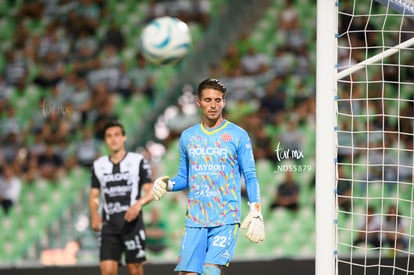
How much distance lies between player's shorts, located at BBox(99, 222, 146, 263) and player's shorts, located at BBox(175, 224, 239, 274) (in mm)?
2252

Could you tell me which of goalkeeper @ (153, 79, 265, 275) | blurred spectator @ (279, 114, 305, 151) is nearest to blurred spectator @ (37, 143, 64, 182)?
blurred spectator @ (279, 114, 305, 151)

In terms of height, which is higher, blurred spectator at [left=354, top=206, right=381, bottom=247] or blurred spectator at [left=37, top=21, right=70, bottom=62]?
blurred spectator at [left=37, top=21, right=70, bottom=62]

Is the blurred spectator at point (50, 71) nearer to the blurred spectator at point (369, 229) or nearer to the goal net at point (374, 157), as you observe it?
the goal net at point (374, 157)

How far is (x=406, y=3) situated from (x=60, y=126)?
4639mm

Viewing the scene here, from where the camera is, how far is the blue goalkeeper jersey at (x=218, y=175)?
4957mm

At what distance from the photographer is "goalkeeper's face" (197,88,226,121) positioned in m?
5.02

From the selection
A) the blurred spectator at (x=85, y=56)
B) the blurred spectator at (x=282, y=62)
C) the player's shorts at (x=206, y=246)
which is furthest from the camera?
the blurred spectator at (x=282, y=62)

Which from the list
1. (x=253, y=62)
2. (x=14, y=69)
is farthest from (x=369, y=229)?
(x=14, y=69)

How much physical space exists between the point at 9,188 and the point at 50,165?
0.47 metres

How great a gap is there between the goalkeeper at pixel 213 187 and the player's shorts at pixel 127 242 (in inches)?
84.7

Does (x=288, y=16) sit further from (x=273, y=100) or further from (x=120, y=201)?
(x=120, y=201)

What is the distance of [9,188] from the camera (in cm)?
867

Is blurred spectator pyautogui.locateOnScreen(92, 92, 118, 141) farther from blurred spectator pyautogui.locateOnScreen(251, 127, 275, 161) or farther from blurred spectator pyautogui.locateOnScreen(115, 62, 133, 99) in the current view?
blurred spectator pyautogui.locateOnScreen(251, 127, 275, 161)

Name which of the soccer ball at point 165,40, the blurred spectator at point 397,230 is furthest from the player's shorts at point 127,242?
the blurred spectator at point 397,230
